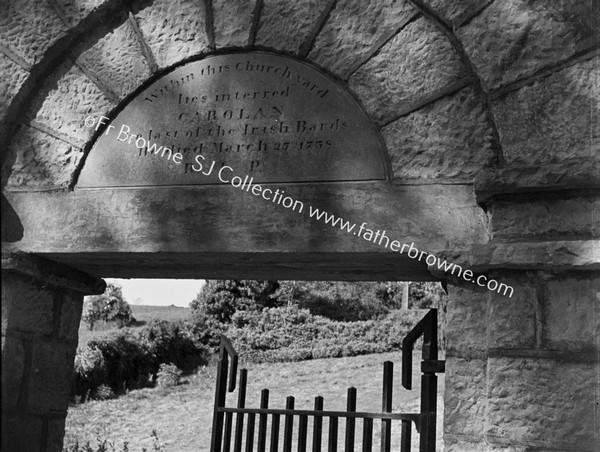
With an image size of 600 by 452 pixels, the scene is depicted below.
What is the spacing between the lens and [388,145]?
276cm

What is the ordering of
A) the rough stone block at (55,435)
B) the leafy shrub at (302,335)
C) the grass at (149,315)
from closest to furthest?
the rough stone block at (55,435), the leafy shrub at (302,335), the grass at (149,315)

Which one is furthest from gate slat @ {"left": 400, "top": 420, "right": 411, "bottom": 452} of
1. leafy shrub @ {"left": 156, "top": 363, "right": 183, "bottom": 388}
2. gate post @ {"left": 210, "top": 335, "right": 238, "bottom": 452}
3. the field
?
leafy shrub @ {"left": 156, "top": 363, "right": 183, "bottom": 388}

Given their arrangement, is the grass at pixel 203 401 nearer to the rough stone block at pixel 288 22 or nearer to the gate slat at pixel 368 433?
the gate slat at pixel 368 433

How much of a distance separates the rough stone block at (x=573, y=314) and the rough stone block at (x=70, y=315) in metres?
2.36

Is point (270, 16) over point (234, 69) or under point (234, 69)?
over

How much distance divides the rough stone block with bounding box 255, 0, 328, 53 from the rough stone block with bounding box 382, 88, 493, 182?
61 cm

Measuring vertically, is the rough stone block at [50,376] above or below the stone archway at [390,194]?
below

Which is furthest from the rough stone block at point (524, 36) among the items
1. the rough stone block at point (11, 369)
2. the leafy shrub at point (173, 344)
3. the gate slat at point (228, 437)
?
the leafy shrub at point (173, 344)

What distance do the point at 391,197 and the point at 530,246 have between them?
58 cm

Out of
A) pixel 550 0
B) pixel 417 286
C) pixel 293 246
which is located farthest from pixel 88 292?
pixel 417 286

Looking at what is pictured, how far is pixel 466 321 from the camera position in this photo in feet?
8.16

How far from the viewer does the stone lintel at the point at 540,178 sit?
7.84ft

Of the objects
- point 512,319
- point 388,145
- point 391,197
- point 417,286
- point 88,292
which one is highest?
point 417,286

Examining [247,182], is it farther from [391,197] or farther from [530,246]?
[530,246]
